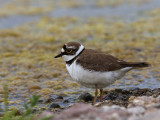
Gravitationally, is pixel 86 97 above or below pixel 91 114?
below

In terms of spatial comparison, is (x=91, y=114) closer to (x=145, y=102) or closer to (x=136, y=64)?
(x=145, y=102)

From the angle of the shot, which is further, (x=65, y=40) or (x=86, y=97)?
(x=65, y=40)

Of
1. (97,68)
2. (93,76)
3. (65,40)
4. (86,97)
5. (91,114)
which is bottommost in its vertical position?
(86,97)

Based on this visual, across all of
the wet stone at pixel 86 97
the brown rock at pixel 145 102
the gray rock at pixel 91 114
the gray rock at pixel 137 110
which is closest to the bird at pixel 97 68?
the wet stone at pixel 86 97

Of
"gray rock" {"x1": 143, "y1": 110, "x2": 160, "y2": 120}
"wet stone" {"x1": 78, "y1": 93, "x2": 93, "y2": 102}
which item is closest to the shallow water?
"wet stone" {"x1": 78, "y1": 93, "x2": 93, "y2": 102}

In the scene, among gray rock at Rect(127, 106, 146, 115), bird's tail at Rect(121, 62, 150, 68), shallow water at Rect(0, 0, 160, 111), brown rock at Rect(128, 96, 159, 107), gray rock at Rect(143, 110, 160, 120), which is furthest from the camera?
shallow water at Rect(0, 0, 160, 111)

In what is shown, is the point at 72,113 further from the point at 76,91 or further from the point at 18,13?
the point at 18,13

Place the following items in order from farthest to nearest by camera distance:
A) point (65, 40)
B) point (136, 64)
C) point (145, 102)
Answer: point (65, 40) → point (136, 64) → point (145, 102)

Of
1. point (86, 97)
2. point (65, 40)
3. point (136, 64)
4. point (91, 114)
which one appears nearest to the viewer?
point (91, 114)

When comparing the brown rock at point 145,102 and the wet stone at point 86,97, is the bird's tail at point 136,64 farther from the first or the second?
the wet stone at point 86,97

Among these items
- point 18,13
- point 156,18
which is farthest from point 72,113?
point 18,13

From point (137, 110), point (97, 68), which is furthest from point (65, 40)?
point (137, 110)

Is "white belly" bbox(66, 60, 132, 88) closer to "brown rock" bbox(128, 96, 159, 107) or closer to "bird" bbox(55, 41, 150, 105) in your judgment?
"bird" bbox(55, 41, 150, 105)

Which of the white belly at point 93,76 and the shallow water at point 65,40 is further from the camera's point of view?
the shallow water at point 65,40
